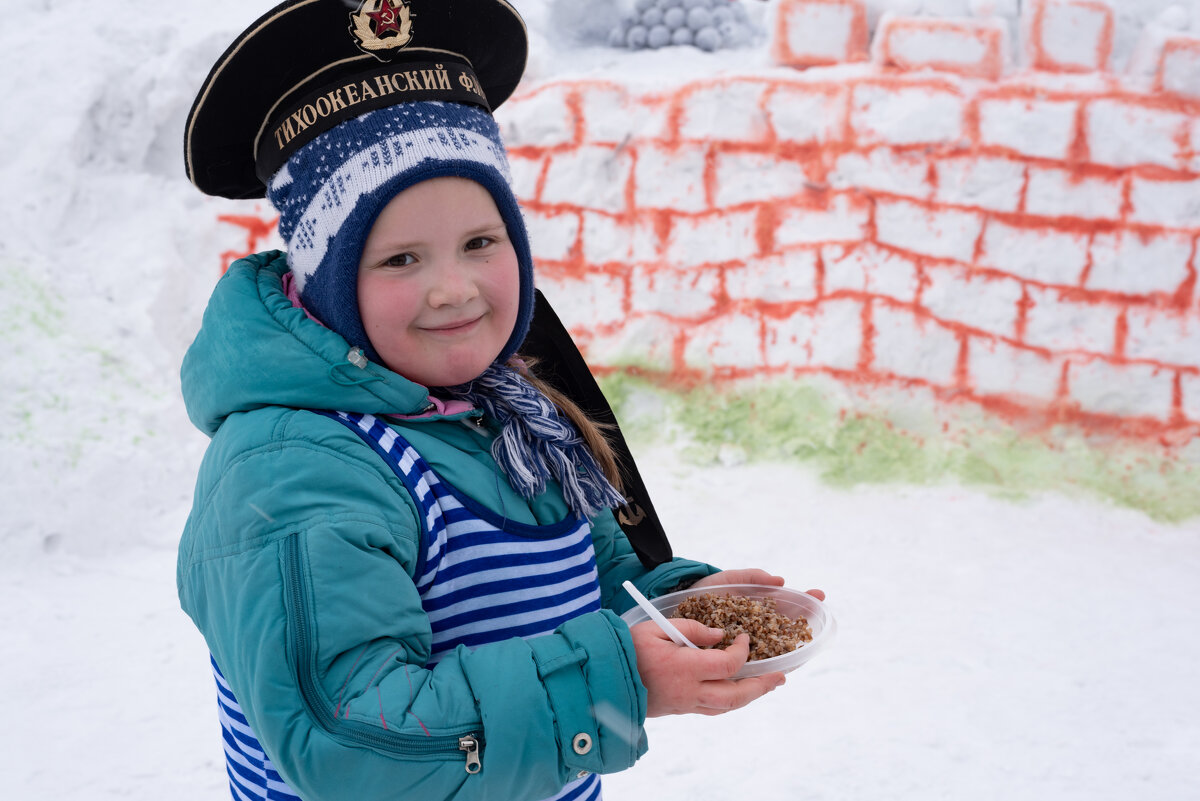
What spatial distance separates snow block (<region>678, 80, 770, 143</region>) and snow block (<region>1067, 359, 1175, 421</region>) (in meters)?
1.23

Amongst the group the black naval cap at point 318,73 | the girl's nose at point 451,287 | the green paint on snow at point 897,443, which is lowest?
the green paint on snow at point 897,443

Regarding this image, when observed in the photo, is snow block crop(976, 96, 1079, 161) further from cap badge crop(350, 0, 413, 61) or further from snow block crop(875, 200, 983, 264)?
cap badge crop(350, 0, 413, 61)

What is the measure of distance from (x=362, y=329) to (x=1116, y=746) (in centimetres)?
178

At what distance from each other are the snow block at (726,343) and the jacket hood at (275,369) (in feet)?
7.59

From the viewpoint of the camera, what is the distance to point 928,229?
3.06m

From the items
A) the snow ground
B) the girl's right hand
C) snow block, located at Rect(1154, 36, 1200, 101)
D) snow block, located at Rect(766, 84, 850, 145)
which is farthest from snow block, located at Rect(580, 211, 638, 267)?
the girl's right hand

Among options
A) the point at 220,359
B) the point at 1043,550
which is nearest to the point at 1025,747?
the point at 1043,550

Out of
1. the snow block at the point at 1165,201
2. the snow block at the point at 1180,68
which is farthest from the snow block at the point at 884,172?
the snow block at the point at 1180,68

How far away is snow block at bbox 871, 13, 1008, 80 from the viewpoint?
301 centimetres

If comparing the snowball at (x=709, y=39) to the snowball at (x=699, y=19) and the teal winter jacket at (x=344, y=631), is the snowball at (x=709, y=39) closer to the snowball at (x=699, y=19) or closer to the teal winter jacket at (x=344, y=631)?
the snowball at (x=699, y=19)

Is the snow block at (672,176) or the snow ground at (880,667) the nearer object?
the snow ground at (880,667)

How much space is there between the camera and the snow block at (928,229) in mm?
3037

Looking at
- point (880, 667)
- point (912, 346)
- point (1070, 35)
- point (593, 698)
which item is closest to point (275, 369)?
point (593, 698)

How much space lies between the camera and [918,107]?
3035 millimetres
